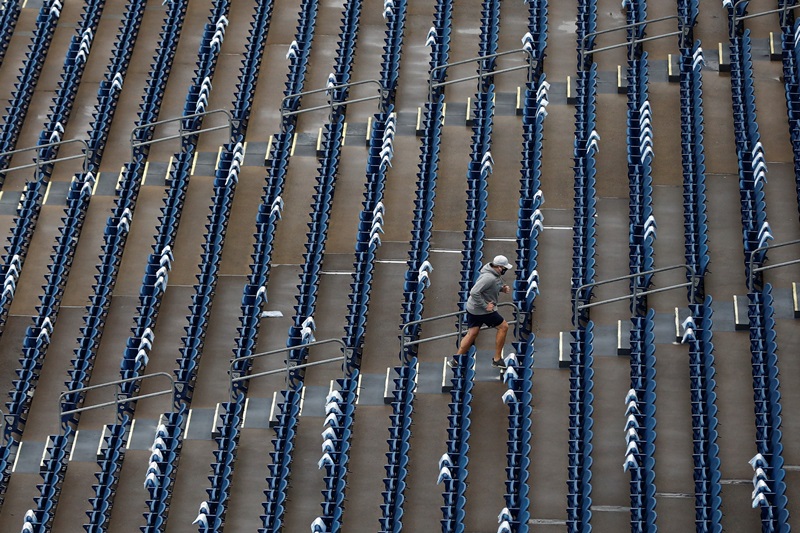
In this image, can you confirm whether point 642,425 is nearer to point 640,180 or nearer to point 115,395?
point 640,180

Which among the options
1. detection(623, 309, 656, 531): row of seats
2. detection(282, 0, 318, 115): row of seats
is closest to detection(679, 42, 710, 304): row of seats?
detection(623, 309, 656, 531): row of seats

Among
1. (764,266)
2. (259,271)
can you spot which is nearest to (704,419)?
(764,266)

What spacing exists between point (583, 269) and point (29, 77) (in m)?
8.16

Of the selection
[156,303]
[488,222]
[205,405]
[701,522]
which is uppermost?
[488,222]

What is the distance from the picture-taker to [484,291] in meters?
13.7

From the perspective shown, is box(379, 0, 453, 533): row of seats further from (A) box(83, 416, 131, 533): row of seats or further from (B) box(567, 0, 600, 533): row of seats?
(A) box(83, 416, 131, 533): row of seats

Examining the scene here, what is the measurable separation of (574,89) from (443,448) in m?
5.37

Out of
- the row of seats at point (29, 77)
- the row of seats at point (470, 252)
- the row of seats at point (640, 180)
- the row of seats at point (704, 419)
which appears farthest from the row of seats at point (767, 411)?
the row of seats at point (29, 77)

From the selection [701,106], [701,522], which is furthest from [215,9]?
[701,522]

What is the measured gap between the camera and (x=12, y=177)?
1808 centimetres

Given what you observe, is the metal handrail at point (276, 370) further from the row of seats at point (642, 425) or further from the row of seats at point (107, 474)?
the row of seats at point (642, 425)

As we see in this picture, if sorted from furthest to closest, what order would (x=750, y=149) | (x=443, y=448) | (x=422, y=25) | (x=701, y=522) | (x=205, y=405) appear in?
1. (x=422, y=25)
2. (x=750, y=149)
3. (x=205, y=405)
4. (x=443, y=448)
5. (x=701, y=522)

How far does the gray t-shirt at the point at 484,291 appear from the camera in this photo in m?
13.7

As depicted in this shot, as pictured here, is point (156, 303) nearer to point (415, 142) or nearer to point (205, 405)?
point (205, 405)
